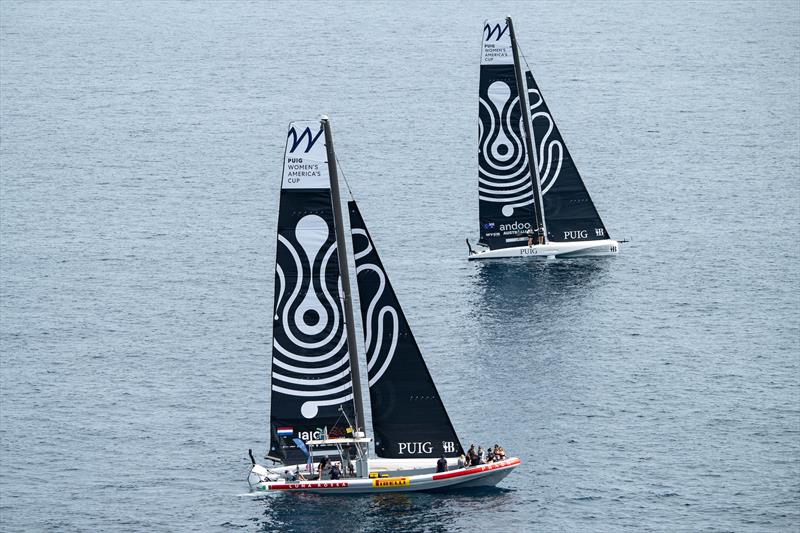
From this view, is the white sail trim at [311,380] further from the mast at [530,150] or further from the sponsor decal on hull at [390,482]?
the mast at [530,150]

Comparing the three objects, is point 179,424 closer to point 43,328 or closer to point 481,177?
point 43,328

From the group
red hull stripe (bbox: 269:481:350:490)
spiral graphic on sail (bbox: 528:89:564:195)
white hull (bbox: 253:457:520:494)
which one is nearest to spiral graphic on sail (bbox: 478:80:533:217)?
spiral graphic on sail (bbox: 528:89:564:195)

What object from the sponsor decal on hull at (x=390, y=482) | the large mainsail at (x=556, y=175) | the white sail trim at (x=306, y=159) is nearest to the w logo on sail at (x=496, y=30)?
the large mainsail at (x=556, y=175)

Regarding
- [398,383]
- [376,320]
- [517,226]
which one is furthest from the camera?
[517,226]

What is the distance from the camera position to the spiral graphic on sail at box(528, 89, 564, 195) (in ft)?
551

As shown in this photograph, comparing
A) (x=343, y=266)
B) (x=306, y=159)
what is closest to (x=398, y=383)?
(x=343, y=266)

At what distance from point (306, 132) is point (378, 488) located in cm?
2510

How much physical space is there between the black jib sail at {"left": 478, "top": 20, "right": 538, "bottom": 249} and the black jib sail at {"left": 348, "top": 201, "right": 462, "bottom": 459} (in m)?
59.4

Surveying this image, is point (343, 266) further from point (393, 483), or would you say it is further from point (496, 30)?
point (496, 30)

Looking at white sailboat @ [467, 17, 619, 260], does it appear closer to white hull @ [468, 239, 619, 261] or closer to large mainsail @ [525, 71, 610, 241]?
large mainsail @ [525, 71, 610, 241]

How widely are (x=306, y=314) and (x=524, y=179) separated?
63850 millimetres

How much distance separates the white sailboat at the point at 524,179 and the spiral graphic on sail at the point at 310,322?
60.7m

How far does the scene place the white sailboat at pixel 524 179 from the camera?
6580 inches

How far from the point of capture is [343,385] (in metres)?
111
